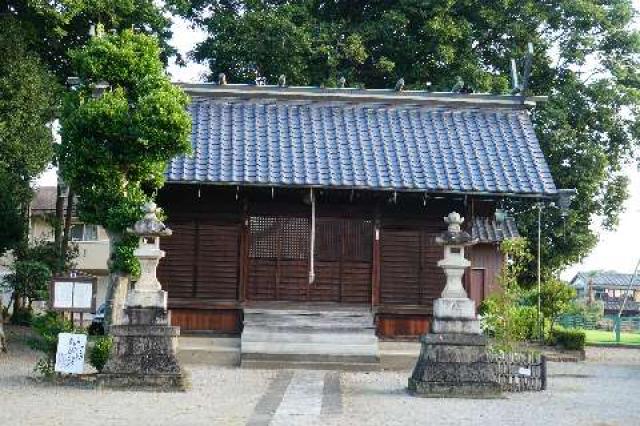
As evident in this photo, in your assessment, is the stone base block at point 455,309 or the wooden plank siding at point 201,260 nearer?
the stone base block at point 455,309

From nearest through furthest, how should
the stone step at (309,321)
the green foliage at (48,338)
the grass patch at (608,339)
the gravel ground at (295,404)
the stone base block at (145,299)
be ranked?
the gravel ground at (295,404) < the stone base block at (145,299) < the green foliage at (48,338) < the stone step at (309,321) < the grass patch at (608,339)

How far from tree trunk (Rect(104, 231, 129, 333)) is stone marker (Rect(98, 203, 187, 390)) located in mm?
1623

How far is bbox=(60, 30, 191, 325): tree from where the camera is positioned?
14.5m

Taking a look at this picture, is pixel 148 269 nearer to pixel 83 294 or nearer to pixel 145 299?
pixel 145 299

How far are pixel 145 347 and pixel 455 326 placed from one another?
16.9 feet

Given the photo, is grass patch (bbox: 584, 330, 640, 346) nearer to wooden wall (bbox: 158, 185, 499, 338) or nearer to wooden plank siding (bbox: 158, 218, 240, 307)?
wooden wall (bbox: 158, 185, 499, 338)

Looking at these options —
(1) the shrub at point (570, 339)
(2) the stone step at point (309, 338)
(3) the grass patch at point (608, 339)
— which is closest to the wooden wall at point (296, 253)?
(2) the stone step at point (309, 338)

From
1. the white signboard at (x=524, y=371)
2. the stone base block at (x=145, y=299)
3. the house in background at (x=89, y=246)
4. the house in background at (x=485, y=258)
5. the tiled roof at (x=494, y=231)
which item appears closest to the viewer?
the stone base block at (x=145, y=299)

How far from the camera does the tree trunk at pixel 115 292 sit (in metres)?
15.3

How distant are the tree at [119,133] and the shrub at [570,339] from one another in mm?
13348

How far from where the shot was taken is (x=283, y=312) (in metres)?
18.7

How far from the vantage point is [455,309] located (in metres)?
13.6

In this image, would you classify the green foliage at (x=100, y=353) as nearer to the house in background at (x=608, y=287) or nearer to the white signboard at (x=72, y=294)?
the white signboard at (x=72, y=294)

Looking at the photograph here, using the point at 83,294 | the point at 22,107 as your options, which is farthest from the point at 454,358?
the point at 22,107
